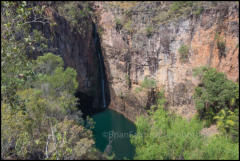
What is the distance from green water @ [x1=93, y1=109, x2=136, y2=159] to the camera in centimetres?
1304

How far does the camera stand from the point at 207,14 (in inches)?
508

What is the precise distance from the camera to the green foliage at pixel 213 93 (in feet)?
38.2

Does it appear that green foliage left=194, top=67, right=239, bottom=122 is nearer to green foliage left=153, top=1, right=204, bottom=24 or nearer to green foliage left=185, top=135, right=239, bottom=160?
green foliage left=185, top=135, right=239, bottom=160

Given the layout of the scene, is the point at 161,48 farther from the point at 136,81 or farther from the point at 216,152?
the point at 216,152

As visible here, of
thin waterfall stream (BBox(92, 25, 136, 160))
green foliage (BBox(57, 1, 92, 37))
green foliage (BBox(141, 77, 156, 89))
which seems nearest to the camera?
thin waterfall stream (BBox(92, 25, 136, 160))

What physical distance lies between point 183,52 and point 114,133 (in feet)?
28.5

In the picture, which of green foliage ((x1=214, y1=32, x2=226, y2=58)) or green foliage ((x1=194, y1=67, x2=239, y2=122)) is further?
green foliage ((x1=214, y1=32, x2=226, y2=58))

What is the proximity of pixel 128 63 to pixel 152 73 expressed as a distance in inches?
101

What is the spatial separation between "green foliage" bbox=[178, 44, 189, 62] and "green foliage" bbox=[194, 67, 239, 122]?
4.56ft

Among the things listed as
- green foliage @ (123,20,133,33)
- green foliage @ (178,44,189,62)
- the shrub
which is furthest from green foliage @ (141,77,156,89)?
the shrub

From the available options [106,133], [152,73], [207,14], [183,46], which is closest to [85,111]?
[106,133]

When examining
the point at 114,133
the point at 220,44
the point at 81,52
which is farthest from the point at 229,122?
the point at 81,52

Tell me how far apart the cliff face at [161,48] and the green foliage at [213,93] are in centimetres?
95

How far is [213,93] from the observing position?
12.0 m
